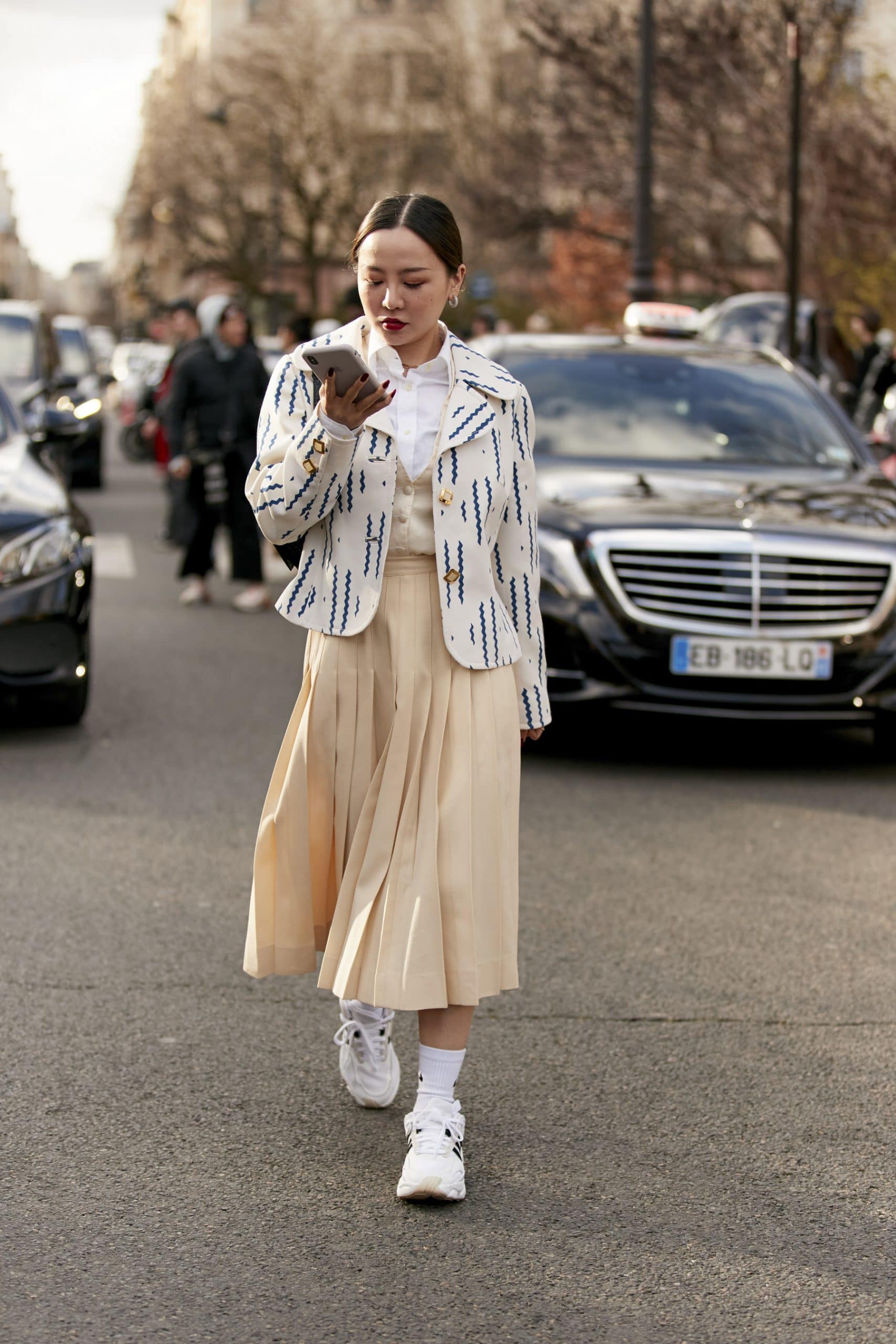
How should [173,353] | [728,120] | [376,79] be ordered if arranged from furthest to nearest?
1. [376,79]
2. [728,120]
3. [173,353]

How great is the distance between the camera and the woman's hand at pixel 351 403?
3.23 metres

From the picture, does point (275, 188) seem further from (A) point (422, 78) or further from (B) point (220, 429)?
(B) point (220, 429)

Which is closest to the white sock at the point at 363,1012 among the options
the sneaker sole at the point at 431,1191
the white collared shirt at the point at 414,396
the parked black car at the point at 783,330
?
the sneaker sole at the point at 431,1191

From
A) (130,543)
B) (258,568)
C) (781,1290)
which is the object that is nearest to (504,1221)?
(781,1290)

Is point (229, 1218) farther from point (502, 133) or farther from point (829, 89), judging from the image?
point (502, 133)

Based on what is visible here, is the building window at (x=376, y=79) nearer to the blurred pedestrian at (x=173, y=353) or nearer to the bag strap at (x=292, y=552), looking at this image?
the blurred pedestrian at (x=173, y=353)

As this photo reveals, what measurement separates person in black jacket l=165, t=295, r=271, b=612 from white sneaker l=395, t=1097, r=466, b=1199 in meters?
8.91

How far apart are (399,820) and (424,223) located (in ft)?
3.51

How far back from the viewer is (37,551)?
7.68 meters

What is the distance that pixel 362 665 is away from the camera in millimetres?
3578

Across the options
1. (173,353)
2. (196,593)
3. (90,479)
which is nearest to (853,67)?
(90,479)

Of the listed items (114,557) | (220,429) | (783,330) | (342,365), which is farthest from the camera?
(783,330)

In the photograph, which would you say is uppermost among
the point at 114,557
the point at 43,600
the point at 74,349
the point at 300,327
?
the point at 43,600

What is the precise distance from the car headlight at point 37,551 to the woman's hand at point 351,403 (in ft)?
14.8
